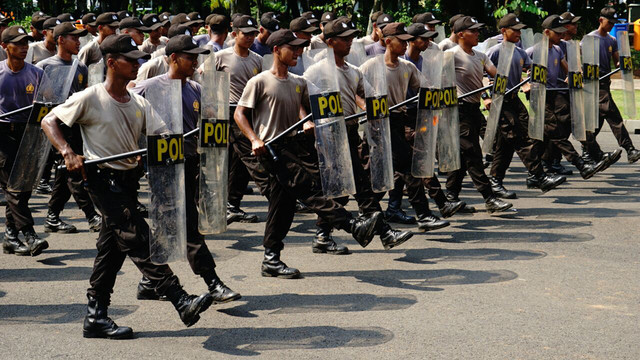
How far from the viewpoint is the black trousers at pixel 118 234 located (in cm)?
530

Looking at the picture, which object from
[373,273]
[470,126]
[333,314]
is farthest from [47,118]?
[470,126]

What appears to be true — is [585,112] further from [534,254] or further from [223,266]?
[223,266]

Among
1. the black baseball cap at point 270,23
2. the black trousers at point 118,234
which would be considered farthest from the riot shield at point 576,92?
the black trousers at point 118,234

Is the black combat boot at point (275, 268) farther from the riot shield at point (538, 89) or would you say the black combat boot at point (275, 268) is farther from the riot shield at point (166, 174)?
the riot shield at point (538, 89)

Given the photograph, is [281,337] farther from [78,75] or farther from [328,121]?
[78,75]

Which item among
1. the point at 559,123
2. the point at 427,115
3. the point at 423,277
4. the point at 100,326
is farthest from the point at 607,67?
the point at 100,326

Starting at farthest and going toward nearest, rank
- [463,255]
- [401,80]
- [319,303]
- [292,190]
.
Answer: [401,80] → [463,255] → [292,190] → [319,303]

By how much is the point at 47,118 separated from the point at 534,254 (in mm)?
3921

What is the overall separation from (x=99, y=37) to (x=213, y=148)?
5.29 m

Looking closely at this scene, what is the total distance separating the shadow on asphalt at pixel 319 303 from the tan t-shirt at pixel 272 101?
4.36 feet

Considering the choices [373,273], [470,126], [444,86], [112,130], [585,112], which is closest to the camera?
[112,130]

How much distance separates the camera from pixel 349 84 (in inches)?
295

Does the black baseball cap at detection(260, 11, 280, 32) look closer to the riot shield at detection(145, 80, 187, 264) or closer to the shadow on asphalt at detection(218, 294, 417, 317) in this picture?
the shadow on asphalt at detection(218, 294, 417, 317)

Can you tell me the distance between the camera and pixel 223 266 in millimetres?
7125
